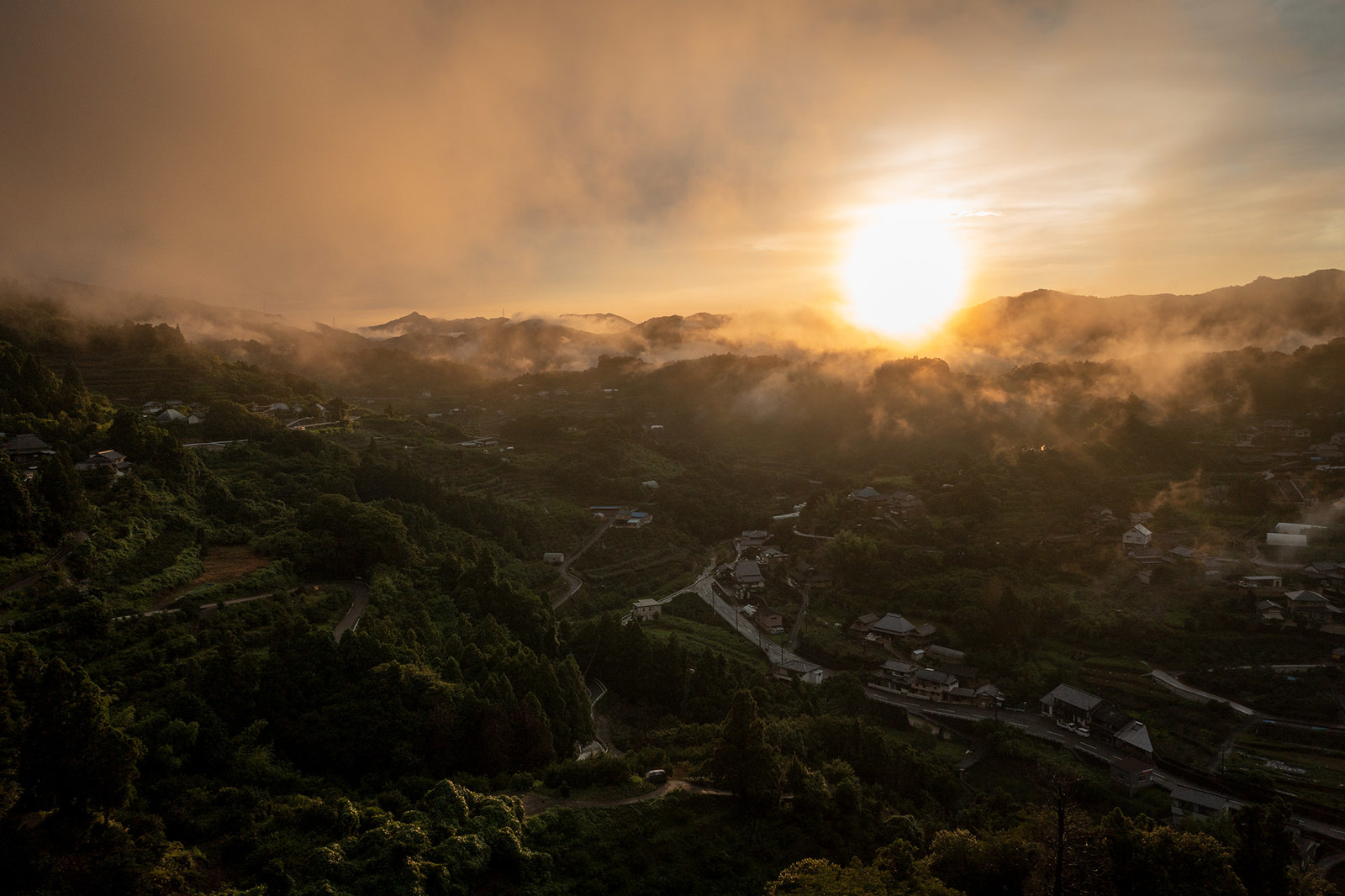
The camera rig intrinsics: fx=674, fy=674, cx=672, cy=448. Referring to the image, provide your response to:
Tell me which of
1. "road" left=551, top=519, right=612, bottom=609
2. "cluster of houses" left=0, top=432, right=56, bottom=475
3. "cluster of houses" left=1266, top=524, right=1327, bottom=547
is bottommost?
"road" left=551, top=519, right=612, bottom=609

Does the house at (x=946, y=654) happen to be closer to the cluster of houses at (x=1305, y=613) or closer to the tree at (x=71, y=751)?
the cluster of houses at (x=1305, y=613)

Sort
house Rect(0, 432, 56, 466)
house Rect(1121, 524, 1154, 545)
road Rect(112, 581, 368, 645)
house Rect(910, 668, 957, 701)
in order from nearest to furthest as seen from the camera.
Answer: road Rect(112, 581, 368, 645), house Rect(0, 432, 56, 466), house Rect(910, 668, 957, 701), house Rect(1121, 524, 1154, 545)

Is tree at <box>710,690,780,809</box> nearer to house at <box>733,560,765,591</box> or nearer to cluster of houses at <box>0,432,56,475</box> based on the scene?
cluster of houses at <box>0,432,56,475</box>

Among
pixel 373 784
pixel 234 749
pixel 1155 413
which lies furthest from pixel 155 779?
pixel 1155 413

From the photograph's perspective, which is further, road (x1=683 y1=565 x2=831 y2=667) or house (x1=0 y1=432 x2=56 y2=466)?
road (x1=683 y1=565 x2=831 y2=667)

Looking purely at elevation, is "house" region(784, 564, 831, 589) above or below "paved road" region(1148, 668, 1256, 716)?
above

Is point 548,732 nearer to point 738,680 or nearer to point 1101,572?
point 738,680

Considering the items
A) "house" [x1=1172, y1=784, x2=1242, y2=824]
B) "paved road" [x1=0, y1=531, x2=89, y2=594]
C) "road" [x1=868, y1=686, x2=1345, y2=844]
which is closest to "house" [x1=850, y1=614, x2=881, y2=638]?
"road" [x1=868, y1=686, x2=1345, y2=844]
